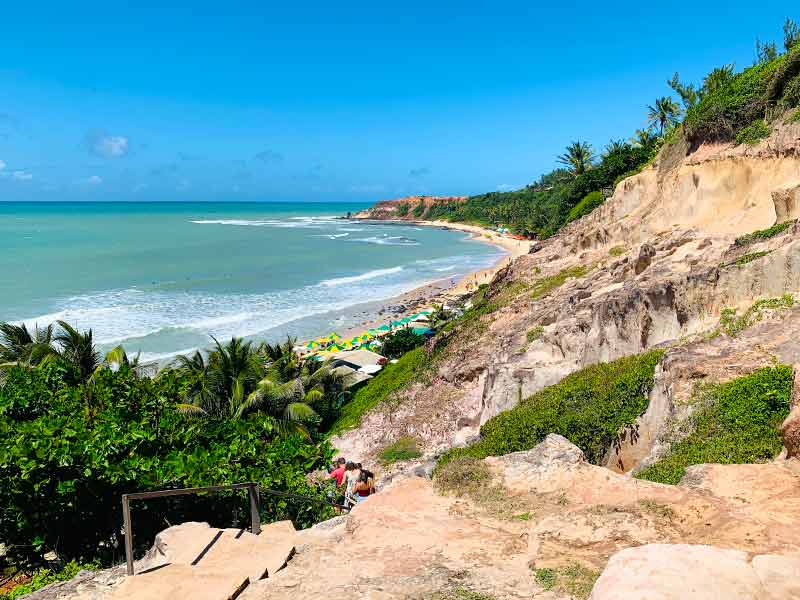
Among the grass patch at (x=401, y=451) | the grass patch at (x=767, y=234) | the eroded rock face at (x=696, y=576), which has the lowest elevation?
the grass patch at (x=401, y=451)

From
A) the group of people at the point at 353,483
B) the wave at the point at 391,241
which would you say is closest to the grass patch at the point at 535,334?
the group of people at the point at 353,483

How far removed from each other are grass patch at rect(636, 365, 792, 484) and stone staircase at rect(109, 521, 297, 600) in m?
5.09

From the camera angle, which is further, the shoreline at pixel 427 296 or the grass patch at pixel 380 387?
the shoreline at pixel 427 296

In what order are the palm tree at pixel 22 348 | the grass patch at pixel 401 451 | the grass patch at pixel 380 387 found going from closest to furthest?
the grass patch at pixel 401 451 → the palm tree at pixel 22 348 → the grass patch at pixel 380 387

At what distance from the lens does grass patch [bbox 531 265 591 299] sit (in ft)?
76.4

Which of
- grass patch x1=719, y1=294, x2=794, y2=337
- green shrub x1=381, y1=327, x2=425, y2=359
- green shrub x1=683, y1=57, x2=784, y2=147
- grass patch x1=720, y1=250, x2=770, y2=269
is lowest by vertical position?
green shrub x1=381, y1=327, x2=425, y2=359

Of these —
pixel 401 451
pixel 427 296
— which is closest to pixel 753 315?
pixel 401 451

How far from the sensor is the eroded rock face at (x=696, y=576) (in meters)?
3.94

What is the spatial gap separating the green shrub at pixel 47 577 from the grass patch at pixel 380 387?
11.9 metres

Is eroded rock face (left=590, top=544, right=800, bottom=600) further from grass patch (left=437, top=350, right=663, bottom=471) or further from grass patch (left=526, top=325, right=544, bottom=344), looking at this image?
grass patch (left=526, top=325, right=544, bottom=344)

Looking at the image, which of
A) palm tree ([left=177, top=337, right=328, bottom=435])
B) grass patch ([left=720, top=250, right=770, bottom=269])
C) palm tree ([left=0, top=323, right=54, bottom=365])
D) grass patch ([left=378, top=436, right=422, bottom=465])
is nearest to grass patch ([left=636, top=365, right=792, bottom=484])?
grass patch ([left=720, top=250, right=770, bottom=269])

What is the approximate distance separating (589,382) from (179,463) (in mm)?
8529

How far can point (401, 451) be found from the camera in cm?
1695

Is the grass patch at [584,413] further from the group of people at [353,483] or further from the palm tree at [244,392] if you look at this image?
the palm tree at [244,392]
